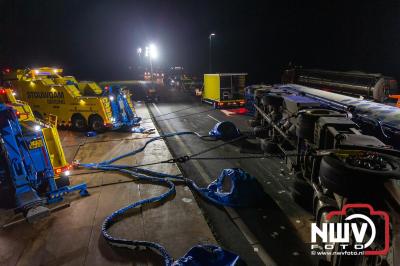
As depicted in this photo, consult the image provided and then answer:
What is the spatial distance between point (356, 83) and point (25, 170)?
15252 mm

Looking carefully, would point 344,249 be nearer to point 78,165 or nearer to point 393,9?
point 78,165

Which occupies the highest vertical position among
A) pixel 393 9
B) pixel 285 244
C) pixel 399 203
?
pixel 393 9

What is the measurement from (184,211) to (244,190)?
4.97 ft

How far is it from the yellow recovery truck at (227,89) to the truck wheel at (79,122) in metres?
10.2

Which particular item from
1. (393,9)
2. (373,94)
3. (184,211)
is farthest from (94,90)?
(393,9)

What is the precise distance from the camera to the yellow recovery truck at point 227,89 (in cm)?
2058

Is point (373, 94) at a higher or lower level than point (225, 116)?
higher

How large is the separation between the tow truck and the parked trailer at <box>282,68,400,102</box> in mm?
13942

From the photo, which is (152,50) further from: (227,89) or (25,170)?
(25,170)

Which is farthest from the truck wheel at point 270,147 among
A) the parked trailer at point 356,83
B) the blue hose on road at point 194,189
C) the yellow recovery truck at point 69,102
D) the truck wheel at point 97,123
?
the truck wheel at point 97,123

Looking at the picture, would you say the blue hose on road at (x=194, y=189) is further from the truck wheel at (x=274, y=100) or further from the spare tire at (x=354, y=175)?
the truck wheel at (x=274, y=100)

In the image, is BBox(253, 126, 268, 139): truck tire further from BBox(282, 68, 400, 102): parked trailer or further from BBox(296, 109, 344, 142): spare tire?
BBox(282, 68, 400, 102): parked trailer

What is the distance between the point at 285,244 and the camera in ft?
16.8

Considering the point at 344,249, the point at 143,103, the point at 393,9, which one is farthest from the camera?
the point at 393,9
